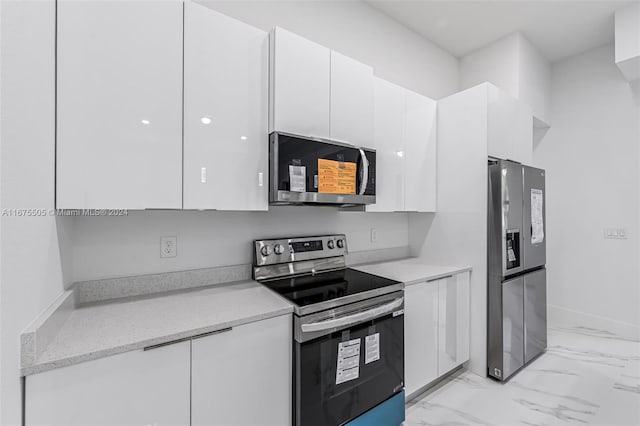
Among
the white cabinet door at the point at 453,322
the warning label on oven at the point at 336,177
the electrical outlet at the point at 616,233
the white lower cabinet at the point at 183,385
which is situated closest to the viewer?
the white lower cabinet at the point at 183,385

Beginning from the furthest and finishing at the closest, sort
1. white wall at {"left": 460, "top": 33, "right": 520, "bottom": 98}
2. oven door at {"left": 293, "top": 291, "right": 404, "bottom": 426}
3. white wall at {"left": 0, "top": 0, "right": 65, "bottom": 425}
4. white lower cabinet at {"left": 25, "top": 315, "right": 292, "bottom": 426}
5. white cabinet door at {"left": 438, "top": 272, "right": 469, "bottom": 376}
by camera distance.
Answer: white wall at {"left": 460, "top": 33, "right": 520, "bottom": 98} < white cabinet door at {"left": 438, "top": 272, "right": 469, "bottom": 376} < oven door at {"left": 293, "top": 291, "right": 404, "bottom": 426} < white lower cabinet at {"left": 25, "top": 315, "right": 292, "bottom": 426} < white wall at {"left": 0, "top": 0, "right": 65, "bottom": 425}

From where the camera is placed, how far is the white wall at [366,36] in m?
1.99

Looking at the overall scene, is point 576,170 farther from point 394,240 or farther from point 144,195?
point 144,195

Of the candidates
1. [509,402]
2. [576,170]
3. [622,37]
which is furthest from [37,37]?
[576,170]

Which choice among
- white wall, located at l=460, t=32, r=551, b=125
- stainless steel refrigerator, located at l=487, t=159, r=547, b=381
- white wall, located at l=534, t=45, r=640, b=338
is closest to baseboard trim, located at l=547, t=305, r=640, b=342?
white wall, located at l=534, t=45, r=640, b=338

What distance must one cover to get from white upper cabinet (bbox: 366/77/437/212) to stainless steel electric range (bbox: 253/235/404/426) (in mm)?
651

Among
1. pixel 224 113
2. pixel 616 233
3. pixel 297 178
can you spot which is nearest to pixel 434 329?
pixel 297 178

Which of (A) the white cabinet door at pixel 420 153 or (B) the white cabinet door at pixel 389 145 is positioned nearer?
(B) the white cabinet door at pixel 389 145

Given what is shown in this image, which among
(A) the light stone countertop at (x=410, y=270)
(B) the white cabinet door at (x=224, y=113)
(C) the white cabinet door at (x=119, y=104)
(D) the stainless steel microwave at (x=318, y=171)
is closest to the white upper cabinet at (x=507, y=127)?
(A) the light stone countertop at (x=410, y=270)

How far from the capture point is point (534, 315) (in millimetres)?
2576

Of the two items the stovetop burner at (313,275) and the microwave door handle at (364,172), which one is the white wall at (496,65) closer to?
the microwave door handle at (364,172)

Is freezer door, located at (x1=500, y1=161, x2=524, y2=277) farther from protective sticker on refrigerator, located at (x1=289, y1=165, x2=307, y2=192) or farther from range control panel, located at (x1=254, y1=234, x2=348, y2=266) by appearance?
protective sticker on refrigerator, located at (x1=289, y1=165, x2=307, y2=192)

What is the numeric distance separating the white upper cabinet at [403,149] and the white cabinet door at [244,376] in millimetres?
1147

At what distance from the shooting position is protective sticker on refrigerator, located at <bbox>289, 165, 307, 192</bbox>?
161 cm
